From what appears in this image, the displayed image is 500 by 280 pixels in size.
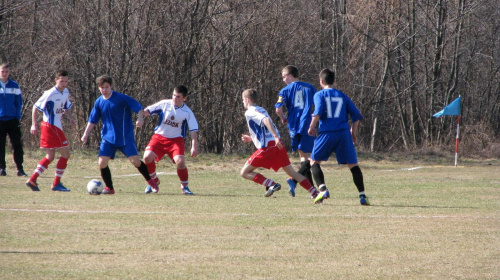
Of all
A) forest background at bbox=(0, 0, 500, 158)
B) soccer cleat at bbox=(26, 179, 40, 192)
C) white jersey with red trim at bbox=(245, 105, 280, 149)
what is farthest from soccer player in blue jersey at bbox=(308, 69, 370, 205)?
forest background at bbox=(0, 0, 500, 158)

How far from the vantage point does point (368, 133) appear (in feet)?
100

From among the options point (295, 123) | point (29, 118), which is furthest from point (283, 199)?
point (29, 118)

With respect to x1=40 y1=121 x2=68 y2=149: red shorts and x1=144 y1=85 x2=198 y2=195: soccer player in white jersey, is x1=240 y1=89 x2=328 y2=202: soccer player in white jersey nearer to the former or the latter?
x1=144 y1=85 x2=198 y2=195: soccer player in white jersey

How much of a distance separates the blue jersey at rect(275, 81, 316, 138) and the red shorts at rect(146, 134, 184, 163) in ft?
5.50

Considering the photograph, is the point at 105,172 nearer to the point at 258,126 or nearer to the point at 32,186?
the point at 32,186

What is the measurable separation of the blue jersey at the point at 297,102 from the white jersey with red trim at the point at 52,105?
3.40m

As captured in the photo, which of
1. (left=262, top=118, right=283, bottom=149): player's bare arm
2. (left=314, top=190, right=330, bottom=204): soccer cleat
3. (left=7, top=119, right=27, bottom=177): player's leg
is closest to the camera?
(left=314, top=190, right=330, bottom=204): soccer cleat

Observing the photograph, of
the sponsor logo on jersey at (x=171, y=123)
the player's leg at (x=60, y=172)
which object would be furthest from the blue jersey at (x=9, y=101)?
the sponsor logo on jersey at (x=171, y=123)

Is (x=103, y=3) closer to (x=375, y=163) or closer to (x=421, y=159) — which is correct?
(x=375, y=163)

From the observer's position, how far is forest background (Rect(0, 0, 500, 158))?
69.6 ft

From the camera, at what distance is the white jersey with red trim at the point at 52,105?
37.4 ft

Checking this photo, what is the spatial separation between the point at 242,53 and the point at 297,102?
11.8 metres

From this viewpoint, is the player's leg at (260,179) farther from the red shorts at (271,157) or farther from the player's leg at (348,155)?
the player's leg at (348,155)

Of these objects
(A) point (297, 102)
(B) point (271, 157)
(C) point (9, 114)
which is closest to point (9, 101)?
(C) point (9, 114)
